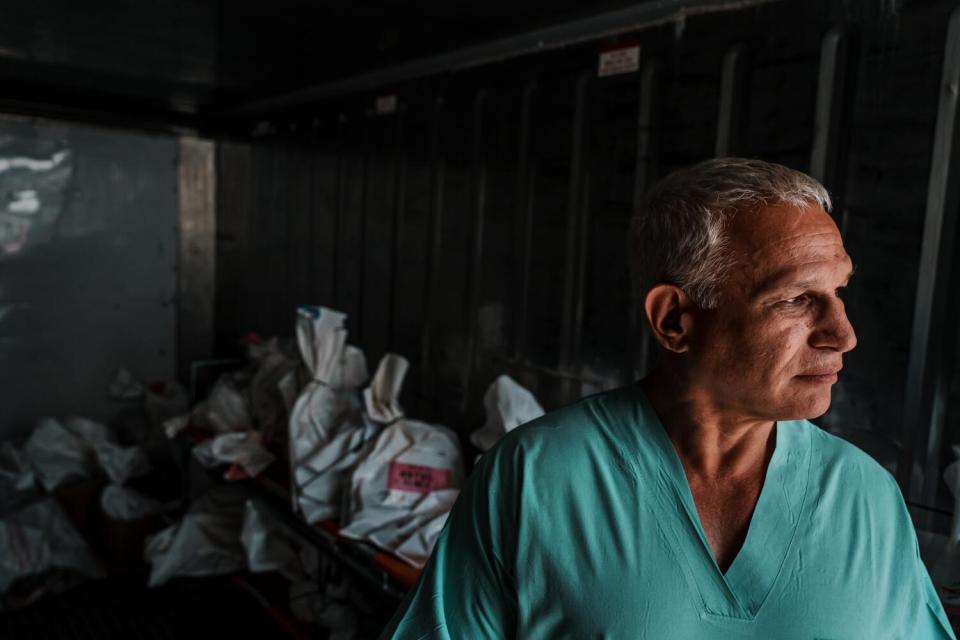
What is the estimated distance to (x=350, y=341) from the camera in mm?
3322

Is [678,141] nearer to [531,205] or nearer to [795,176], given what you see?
[531,205]

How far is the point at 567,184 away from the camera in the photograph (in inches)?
88.7

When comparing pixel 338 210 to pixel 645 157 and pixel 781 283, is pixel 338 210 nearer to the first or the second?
pixel 645 157

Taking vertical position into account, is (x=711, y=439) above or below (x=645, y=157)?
below

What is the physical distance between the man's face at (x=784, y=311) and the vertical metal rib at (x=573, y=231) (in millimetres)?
1256

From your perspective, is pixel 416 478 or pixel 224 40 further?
pixel 224 40

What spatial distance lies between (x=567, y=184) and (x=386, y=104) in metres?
1.10

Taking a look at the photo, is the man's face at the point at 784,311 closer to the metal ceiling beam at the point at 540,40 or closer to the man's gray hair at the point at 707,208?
the man's gray hair at the point at 707,208

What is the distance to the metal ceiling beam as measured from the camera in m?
1.89

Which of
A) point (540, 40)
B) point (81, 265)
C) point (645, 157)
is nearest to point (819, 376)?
point (645, 157)

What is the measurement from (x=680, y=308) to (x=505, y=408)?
119 cm

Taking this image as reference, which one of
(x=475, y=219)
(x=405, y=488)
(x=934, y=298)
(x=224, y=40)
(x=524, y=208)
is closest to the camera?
(x=934, y=298)

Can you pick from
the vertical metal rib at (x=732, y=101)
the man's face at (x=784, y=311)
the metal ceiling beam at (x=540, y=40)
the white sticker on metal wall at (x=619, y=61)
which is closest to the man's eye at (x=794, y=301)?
the man's face at (x=784, y=311)

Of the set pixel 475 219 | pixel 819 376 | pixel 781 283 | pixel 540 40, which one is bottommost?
pixel 819 376
